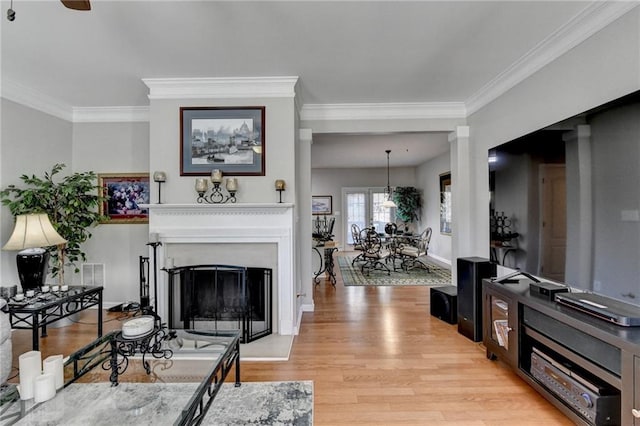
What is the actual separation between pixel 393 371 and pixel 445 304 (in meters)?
1.34

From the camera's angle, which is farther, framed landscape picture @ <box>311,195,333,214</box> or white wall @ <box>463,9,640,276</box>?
framed landscape picture @ <box>311,195,333,214</box>

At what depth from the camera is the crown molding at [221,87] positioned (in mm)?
3088

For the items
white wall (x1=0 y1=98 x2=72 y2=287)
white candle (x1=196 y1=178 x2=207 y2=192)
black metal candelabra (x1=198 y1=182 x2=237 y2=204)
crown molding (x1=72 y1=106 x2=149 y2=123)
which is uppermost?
crown molding (x1=72 y1=106 x2=149 y2=123)

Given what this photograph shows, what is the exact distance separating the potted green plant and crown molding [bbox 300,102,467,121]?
5.08 metres

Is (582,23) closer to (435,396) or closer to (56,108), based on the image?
(435,396)

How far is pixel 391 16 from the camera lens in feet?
6.94

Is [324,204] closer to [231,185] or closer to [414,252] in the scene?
[414,252]

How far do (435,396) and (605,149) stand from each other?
73.6 inches

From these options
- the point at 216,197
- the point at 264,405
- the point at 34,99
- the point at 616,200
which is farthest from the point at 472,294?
the point at 34,99

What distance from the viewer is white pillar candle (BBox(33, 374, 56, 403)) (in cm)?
153

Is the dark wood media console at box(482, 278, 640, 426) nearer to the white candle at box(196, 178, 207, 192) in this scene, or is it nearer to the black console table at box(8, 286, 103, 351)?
the white candle at box(196, 178, 207, 192)

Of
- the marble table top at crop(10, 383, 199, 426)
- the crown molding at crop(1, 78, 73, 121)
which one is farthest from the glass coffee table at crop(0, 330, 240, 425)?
the crown molding at crop(1, 78, 73, 121)

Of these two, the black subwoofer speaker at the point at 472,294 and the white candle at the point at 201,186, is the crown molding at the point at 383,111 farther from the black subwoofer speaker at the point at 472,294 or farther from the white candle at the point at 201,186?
the black subwoofer speaker at the point at 472,294

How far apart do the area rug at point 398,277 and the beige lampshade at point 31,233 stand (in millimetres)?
3999
